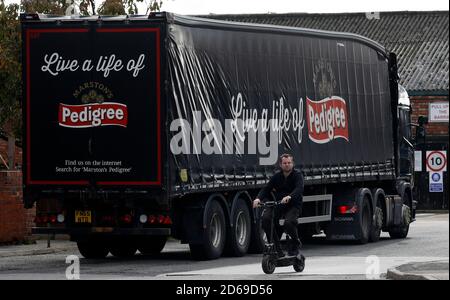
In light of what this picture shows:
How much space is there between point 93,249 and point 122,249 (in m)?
0.66

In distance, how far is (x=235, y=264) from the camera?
77.8 ft

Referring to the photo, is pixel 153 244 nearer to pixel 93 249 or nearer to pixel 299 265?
pixel 93 249

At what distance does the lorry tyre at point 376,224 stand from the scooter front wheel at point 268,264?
33.4 feet

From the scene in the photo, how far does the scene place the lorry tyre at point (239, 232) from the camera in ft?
83.6

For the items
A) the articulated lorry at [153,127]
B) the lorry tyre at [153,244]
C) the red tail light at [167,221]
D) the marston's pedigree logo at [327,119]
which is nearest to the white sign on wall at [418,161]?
the marston's pedigree logo at [327,119]

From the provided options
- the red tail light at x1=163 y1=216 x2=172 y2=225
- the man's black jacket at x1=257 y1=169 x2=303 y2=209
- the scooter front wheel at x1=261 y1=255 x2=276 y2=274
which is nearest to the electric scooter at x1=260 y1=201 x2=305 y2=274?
the scooter front wheel at x1=261 y1=255 x2=276 y2=274

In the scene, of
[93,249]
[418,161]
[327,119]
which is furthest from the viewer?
[418,161]

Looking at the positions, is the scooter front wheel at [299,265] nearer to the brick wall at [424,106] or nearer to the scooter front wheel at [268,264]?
the scooter front wheel at [268,264]

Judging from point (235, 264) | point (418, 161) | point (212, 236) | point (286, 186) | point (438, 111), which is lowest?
point (235, 264)

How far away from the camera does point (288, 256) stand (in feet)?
69.4

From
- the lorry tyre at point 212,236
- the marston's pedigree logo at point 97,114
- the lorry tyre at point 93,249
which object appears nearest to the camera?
the marston's pedigree logo at point 97,114

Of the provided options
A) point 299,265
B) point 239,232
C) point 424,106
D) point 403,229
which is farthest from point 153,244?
point 424,106

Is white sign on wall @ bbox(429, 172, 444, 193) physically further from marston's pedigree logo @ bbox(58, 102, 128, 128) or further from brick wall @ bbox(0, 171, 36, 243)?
marston's pedigree logo @ bbox(58, 102, 128, 128)
